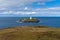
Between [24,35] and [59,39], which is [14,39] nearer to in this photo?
[24,35]

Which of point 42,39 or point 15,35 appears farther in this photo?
point 15,35

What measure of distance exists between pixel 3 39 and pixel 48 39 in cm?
688

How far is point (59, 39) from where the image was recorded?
29.1 metres

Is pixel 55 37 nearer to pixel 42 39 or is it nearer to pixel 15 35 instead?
pixel 42 39

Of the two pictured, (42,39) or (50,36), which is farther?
(50,36)

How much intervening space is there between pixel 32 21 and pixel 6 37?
108 metres

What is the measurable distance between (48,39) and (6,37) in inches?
264

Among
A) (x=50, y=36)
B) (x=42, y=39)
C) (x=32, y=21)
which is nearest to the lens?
(x=42, y=39)

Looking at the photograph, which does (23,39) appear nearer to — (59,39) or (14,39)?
(14,39)

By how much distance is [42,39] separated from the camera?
94.0 ft

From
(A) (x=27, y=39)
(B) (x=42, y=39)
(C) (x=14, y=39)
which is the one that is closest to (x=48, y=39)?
(B) (x=42, y=39)

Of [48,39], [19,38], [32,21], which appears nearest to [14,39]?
[19,38]

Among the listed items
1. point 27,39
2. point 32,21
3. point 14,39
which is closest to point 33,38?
point 27,39

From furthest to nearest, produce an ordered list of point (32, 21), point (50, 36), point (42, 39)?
point (32, 21), point (50, 36), point (42, 39)
